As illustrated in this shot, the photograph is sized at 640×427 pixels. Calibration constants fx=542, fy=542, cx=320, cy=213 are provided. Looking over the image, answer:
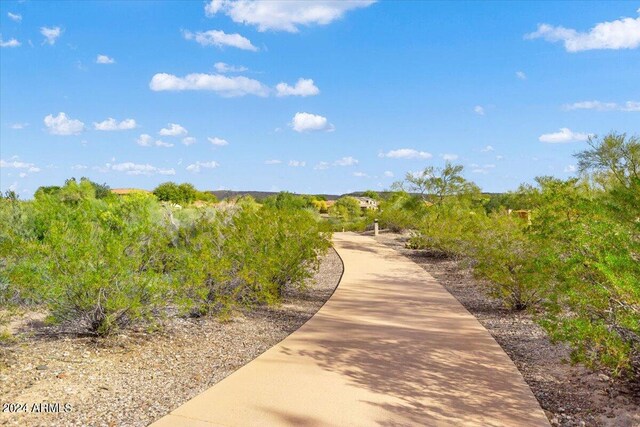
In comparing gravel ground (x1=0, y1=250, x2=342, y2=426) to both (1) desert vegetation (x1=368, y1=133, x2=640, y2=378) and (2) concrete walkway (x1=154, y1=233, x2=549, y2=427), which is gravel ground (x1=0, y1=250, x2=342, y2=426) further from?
(1) desert vegetation (x1=368, y1=133, x2=640, y2=378)

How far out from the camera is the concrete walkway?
483cm

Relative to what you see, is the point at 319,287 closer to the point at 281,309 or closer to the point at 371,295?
the point at 371,295

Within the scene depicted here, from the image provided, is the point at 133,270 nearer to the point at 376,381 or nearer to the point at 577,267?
the point at 376,381

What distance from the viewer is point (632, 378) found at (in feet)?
18.3

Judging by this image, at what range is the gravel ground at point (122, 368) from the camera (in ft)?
16.4

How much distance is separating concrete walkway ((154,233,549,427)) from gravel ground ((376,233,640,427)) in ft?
0.72

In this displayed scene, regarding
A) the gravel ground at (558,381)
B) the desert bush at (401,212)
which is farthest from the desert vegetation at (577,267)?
the desert bush at (401,212)

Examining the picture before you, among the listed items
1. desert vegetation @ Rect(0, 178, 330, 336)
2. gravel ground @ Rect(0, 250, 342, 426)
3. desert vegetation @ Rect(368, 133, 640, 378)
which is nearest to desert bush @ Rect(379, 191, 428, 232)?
desert vegetation @ Rect(368, 133, 640, 378)

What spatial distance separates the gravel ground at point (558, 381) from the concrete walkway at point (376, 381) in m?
0.22

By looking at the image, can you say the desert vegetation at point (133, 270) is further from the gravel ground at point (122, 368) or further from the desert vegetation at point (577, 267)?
the desert vegetation at point (577, 267)

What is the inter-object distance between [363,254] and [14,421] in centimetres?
1572

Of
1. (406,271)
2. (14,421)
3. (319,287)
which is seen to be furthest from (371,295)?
(14,421)

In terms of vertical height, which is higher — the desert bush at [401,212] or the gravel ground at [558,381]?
the desert bush at [401,212]

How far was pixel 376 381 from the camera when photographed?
18.8 ft
